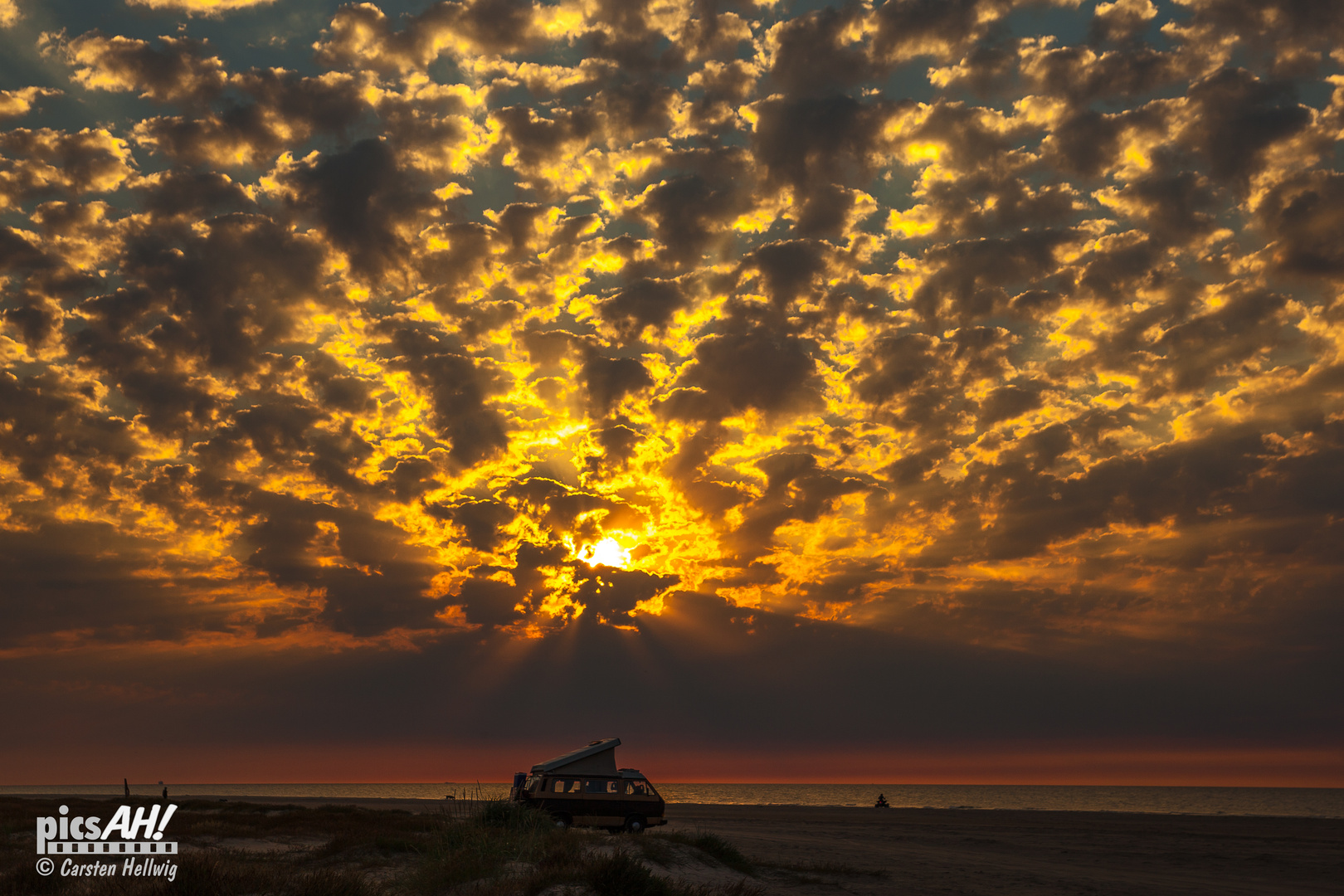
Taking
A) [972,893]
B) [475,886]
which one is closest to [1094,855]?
[972,893]

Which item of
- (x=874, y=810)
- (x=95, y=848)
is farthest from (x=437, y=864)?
(x=874, y=810)

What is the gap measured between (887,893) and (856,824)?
37.8 metres

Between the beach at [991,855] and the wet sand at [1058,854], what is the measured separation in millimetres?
77

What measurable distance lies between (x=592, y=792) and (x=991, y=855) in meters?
17.5

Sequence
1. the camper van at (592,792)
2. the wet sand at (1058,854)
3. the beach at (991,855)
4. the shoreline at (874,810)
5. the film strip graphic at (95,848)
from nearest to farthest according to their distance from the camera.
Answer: the film strip graphic at (95,848), the beach at (991,855), the wet sand at (1058,854), the camper van at (592,792), the shoreline at (874,810)

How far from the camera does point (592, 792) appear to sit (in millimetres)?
30906

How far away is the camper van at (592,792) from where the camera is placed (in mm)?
30578

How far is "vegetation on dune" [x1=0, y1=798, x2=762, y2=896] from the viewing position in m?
12.2

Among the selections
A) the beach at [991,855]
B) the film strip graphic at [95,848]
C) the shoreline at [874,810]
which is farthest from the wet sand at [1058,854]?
the film strip graphic at [95,848]

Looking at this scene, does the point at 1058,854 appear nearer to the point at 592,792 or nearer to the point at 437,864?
the point at 592,792

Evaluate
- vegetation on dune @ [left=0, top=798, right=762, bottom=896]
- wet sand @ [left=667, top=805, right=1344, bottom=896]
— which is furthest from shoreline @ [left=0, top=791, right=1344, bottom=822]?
vegetation on dune @ [left=0, top=798, right=762, bottom=896]

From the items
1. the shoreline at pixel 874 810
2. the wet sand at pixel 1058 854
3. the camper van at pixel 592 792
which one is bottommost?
the shoreline at pixel 874 810

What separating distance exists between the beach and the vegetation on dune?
35 cm

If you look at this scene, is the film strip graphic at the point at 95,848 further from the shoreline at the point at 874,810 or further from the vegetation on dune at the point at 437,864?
the shoreline at the point at 874,810
